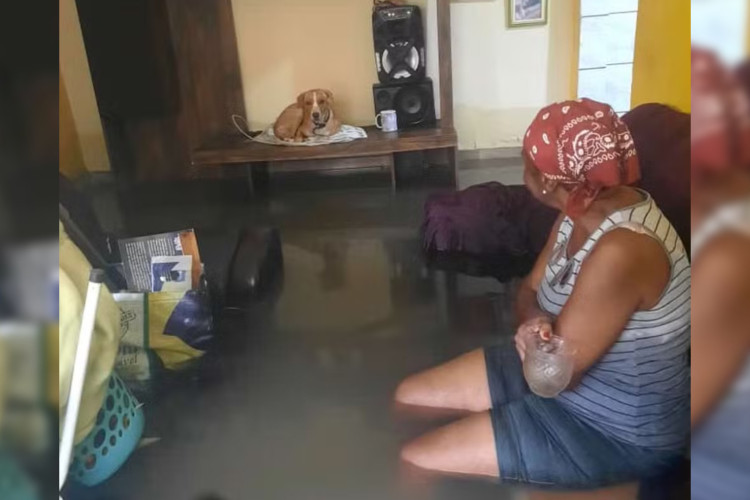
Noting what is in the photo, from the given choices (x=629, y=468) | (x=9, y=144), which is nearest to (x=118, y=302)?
(x=9, y=144)

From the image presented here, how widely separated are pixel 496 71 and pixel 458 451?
0.45m

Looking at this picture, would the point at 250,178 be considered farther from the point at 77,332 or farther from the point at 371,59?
the point at 77,332

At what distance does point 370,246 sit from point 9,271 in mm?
556

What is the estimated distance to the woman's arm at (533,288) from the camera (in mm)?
772

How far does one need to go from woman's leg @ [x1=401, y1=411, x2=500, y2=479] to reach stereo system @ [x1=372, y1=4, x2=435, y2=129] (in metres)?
0.38

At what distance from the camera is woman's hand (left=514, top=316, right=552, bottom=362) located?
0.72 metres

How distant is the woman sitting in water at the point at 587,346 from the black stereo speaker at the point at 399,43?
0.57ft

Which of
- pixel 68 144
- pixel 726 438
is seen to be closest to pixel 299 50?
pixel 68 144

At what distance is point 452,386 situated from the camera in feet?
2.68

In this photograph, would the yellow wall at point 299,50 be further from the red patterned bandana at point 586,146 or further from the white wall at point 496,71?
the red patterned bandana at point 586,146

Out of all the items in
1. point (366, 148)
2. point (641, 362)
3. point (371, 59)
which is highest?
point (371, 59)

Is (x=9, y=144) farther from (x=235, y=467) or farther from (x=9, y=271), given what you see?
(x=235, y=467)

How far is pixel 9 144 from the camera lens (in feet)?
1.15

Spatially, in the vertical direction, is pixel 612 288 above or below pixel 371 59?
below
